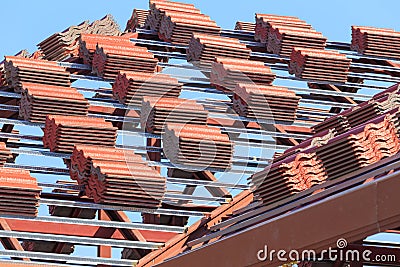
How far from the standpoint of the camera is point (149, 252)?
1129 inches

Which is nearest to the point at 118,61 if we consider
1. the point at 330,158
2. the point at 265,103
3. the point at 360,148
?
the point at 265,103

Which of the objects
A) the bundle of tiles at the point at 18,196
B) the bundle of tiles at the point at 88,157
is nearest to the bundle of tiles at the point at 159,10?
the bundle of tiles at the point at 88,157

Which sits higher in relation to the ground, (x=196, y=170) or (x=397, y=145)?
(x=196, y=170)

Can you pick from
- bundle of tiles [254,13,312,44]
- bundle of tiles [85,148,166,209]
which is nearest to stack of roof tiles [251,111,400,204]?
bundle of tiles [85,148,166,209]

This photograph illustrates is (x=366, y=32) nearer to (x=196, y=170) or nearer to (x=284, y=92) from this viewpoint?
(x=284, y=92)

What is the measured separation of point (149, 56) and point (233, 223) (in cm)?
1270

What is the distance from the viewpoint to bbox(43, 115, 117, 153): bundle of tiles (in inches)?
1222

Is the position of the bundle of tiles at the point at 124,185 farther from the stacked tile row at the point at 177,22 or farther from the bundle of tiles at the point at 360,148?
the stacked tile row at the point at 177,22

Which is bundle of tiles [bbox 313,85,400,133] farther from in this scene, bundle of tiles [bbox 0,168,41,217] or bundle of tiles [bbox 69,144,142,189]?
bundle of tiles [bbox 0,168,41,217]

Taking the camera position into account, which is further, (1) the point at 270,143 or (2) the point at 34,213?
(1) the point at 270,143

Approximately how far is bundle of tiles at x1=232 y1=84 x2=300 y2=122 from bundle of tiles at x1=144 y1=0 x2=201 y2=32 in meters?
6.12

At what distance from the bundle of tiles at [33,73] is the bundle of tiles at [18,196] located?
6564 mm

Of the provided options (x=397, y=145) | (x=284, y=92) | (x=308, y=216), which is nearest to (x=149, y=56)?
(x=284, y=92)

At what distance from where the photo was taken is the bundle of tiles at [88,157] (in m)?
29.4
